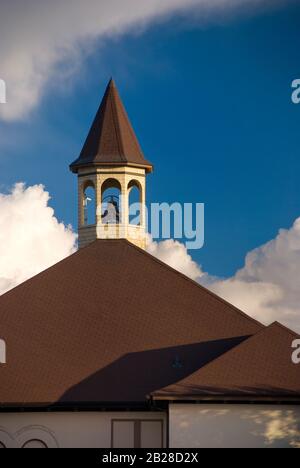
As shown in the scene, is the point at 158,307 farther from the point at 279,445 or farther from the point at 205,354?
the point at 279,445

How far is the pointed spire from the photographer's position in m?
78.4

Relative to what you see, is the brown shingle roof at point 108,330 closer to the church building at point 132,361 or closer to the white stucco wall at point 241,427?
the church building at point 132,361

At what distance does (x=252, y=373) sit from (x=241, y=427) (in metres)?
2.28

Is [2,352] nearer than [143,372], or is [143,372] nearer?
[143,372]

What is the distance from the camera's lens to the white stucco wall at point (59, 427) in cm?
6969

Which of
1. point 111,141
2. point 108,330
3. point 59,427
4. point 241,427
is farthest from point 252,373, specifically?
point 111,141

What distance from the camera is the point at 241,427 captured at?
66188mm

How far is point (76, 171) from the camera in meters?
79.4

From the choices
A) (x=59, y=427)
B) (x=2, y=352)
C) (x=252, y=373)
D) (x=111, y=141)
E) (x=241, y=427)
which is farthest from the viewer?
(x=111, y=141)

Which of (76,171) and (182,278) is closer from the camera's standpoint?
(182,278)

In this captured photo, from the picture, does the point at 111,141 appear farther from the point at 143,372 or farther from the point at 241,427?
the point at 241,427
